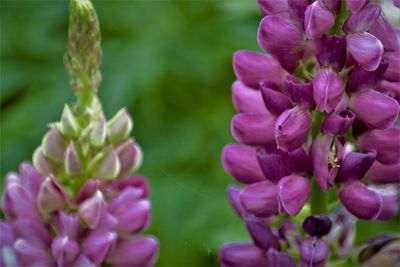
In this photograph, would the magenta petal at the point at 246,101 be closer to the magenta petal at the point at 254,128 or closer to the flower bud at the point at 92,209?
the magenta petal at the point at 254,128

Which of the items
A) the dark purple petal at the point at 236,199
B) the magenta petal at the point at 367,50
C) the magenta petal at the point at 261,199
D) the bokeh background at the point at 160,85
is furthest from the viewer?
the bokeh background at the point at 160,85

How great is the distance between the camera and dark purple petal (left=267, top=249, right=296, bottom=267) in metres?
1.82

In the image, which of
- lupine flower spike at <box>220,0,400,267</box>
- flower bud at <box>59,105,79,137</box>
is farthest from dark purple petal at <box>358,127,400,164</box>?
flower bud at <box>59,105,79,137</box>

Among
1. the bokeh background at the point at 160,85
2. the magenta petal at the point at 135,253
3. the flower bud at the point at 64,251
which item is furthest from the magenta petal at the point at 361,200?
the bokeh background at the point at 160,85

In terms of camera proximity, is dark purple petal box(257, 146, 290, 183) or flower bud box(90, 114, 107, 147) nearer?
dark purple petal box(257, 146, 290, 183)

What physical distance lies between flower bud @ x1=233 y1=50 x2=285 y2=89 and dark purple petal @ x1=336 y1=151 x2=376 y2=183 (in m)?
0.20

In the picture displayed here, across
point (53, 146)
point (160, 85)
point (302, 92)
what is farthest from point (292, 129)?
point (160, 85)

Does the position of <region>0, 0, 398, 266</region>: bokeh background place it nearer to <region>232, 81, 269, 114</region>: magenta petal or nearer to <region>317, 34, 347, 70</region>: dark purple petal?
<region>232, 81, 269, 114</region>: magenta petal

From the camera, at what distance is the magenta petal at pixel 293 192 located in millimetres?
1751

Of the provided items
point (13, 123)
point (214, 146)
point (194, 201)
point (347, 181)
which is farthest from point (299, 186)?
point (13, 123)

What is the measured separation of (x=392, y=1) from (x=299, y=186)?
0.39 m

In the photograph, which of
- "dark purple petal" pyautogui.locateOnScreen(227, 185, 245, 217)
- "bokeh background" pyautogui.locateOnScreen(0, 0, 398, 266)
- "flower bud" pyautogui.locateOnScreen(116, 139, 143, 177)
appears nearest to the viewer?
"dark purple petal" pyautogui.locateOnScreen(227, 185, 245, 217)

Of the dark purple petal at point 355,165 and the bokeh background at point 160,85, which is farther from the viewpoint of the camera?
the bokeh background at point 160,85

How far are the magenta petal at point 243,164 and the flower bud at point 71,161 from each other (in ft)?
1.04
